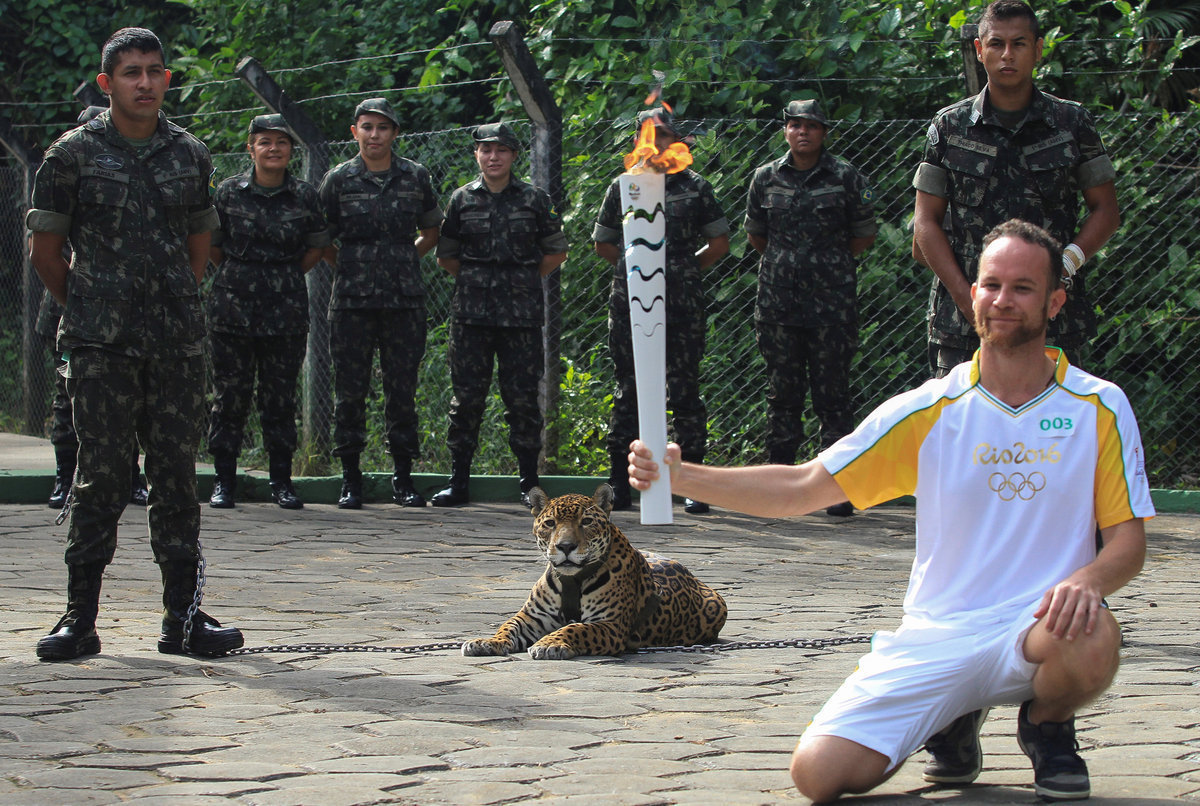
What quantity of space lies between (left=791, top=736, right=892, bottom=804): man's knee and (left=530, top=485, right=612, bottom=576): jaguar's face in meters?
2.26

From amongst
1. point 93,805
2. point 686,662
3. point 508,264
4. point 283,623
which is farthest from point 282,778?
point 508,264

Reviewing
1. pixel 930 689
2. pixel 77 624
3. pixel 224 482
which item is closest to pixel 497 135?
pixel 224 482

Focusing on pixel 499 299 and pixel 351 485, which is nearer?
pixel 499 299

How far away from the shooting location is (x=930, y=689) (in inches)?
157

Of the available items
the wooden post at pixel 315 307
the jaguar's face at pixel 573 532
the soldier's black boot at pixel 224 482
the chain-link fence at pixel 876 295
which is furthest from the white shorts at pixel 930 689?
the wooden post at pixel 315 307

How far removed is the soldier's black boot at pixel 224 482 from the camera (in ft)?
33.3

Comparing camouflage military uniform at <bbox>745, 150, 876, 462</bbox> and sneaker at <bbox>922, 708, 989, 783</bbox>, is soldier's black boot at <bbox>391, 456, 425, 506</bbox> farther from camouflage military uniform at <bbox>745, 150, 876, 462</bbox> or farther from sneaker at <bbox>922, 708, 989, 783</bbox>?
sneaker at <bbox>922, 708, 989, 783</bbox>

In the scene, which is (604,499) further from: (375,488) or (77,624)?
(375,488)

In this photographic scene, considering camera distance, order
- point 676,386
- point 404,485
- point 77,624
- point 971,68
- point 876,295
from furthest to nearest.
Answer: point 876,295 < point 404,485 < point 676,386 < point 971,68 < point 77,624

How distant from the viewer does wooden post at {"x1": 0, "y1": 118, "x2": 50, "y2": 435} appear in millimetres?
12422

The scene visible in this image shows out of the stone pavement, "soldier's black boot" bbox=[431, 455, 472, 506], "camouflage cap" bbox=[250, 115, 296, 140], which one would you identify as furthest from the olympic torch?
"soldier's black boot" bbox=[431, 455, 472, 506]

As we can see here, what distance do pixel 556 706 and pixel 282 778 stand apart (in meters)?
1.18

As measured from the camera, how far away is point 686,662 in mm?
5891

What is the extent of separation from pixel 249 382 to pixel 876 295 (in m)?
4.46
